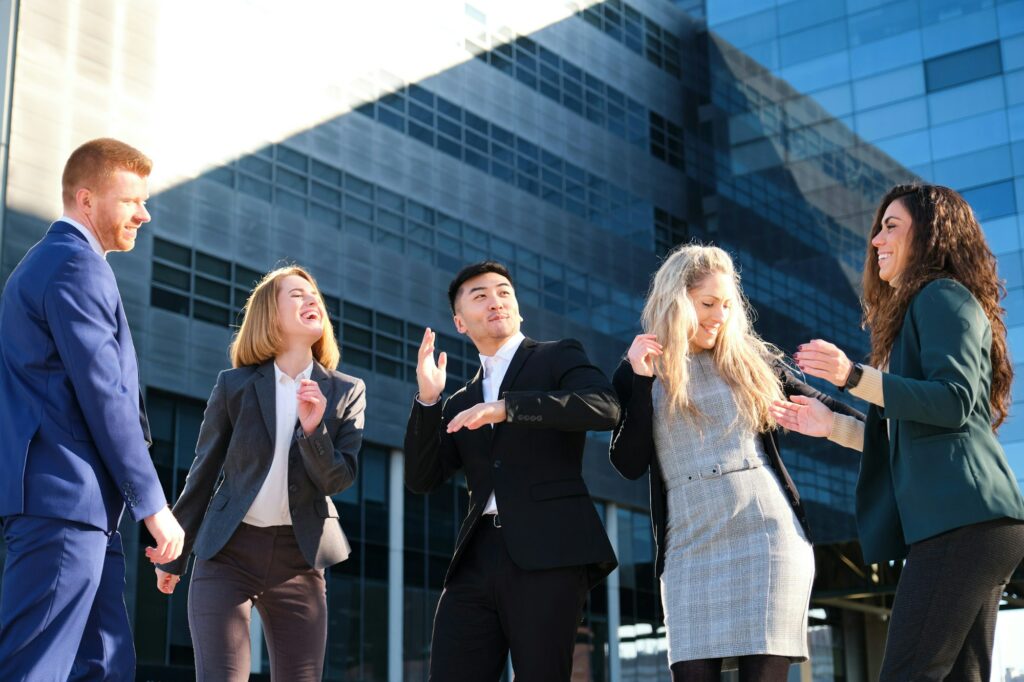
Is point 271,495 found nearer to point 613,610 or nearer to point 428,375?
point 428,375

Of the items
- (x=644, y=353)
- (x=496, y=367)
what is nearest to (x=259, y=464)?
(x=496, y=367)

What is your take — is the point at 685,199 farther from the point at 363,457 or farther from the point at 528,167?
the point at 363,457

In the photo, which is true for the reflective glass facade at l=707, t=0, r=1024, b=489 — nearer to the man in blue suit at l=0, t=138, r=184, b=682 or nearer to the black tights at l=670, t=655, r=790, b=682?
the black tights at l=670, t=655, r=790, b=682

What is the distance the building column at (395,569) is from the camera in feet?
96.8

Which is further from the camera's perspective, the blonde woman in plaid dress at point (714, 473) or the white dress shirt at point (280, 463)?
the white dress shirt at point (280, 463)

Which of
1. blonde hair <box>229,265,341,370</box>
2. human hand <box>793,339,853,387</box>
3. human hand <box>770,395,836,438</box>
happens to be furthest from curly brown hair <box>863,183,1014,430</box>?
blonde hair <box>229,265,341,370</box>

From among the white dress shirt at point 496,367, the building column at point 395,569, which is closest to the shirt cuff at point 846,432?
the white dress shirt at point 496,367

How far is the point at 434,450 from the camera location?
5.54m

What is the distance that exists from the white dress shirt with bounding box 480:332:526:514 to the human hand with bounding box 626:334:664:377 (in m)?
0.67

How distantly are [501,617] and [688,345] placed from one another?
134cm

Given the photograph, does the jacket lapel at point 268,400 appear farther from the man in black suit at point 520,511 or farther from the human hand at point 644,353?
the human hand at point 644,353

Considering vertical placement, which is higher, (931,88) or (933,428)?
(931,88)

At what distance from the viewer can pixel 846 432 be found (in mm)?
5004

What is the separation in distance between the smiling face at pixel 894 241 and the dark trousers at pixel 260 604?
8.88 ft
